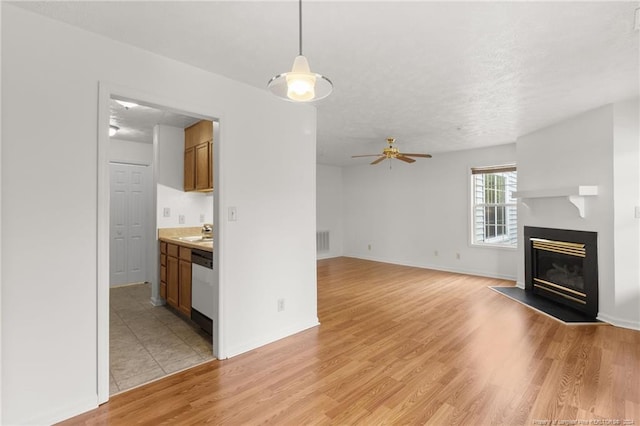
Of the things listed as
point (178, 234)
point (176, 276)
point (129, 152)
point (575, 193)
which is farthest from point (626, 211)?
point (129, 152)

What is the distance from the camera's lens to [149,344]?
2.94 m

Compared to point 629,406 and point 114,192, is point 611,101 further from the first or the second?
point 114,192

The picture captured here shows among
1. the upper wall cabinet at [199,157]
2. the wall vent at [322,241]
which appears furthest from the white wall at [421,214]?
the upper wall cabinet at [199,157]

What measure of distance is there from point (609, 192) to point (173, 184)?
5343mm

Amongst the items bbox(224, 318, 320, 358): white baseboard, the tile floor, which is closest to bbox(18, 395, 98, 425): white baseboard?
the tile floor

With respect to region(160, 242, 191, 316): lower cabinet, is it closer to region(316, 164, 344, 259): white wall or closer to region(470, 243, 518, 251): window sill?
region(316, 164, 344, 259): white wall

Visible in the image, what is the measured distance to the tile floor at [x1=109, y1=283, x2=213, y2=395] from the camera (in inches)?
95.8

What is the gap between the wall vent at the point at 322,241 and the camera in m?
7.85

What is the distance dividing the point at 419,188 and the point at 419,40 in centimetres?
497

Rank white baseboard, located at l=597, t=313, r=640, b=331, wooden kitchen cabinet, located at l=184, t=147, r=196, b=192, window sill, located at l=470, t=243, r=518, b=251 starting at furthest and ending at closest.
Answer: window sill, located at l=470, t=243, r=518, b=251, wooden kitchen cabinet, located at l=184, t=147, r=196, b=192, white baseboard, located at l=597, t=313, r=640, b=331

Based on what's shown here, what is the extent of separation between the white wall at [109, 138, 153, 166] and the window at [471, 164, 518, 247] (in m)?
5.96

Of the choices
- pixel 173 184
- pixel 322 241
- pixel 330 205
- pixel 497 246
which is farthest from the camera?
pixel 330 205

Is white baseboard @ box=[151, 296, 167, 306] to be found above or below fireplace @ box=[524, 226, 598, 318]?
below

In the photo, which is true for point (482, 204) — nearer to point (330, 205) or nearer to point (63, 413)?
point (330, 205)
